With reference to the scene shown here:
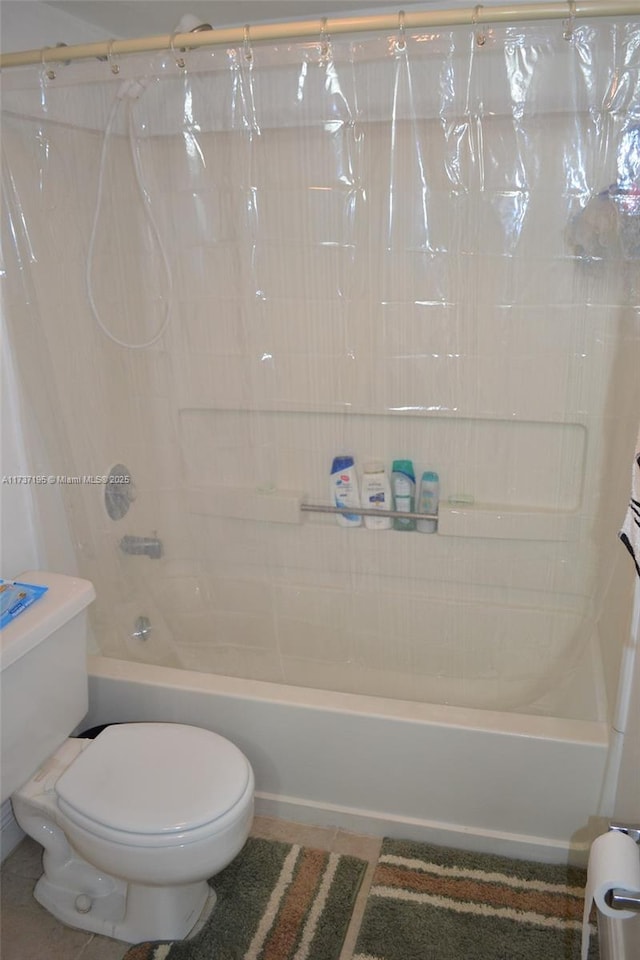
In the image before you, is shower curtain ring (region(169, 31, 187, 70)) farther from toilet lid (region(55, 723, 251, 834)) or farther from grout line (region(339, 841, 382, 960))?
grout line (region(339, 841, 382, 960))

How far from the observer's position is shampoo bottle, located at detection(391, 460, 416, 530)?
79.9 inches

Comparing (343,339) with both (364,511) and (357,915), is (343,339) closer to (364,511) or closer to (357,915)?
(364,511)

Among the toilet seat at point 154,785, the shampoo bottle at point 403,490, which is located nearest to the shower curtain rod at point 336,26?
the shampoo bottle at point 403,490

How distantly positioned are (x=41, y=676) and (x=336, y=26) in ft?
5.04

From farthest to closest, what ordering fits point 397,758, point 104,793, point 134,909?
point 397,758 < point 134,909 < point 104,793

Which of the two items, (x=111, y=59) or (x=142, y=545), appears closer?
(x=111, y=59)

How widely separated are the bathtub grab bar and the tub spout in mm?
436

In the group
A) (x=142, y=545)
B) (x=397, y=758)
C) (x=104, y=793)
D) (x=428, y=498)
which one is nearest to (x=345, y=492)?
(x=428, y=498)

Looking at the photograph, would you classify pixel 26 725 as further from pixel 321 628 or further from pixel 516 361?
pixel 516 361

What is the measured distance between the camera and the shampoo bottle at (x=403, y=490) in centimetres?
203

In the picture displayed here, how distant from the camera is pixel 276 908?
166 cm

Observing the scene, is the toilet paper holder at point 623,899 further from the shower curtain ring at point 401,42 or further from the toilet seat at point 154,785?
the shower curtain ring at point 401,42

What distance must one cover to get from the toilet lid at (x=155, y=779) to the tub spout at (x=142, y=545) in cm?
53

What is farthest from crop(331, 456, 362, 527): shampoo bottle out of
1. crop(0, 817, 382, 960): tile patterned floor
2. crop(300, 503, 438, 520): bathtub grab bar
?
crop(0, 817, 382, 960): tile patterned floor
